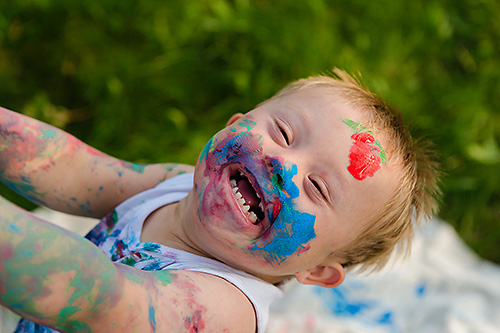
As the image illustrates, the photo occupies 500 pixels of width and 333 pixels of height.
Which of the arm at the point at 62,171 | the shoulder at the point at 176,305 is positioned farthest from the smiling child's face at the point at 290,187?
the arm at the point at 62,171

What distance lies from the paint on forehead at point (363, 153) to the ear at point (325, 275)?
275 mm

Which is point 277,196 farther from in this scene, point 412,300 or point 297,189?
point 412,300

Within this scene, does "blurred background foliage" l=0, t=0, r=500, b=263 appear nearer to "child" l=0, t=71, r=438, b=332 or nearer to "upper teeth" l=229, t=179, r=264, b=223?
"child" l=0, t=71, r=438, b=332

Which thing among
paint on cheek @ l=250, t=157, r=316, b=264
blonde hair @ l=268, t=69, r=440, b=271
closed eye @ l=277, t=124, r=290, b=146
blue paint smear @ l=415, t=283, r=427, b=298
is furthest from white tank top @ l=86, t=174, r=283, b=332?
blue paint smear @ l=415, t=283, r=427, b=298

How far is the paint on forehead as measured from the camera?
1.16m

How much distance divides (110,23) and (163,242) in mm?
1525

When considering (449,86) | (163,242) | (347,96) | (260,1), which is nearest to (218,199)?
(163,242)

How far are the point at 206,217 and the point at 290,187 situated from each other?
205 millimetres

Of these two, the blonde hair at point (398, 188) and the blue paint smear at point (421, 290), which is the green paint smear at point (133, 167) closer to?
the blonde hair at point (398, 188)

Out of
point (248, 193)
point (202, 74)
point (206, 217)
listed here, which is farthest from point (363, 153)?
point (202, 74)

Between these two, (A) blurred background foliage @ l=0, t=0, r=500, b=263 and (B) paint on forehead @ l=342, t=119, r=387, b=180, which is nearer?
(B) paint on forehead @ l=342, t=119, r=387, b=180

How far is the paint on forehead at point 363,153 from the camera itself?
116cm

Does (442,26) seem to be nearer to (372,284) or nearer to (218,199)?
(372,284)

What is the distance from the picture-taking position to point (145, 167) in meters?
1.53
